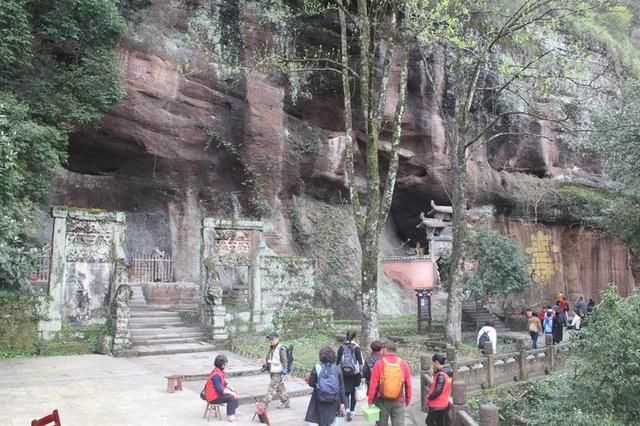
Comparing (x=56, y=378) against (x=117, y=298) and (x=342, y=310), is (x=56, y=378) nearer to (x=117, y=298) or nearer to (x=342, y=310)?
(x=117, y=298)

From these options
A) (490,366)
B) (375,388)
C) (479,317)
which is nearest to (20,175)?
(375,388)

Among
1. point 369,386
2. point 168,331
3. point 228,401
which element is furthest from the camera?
point 168,331

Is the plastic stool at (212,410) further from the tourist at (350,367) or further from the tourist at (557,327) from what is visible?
the tourist at (557,327)

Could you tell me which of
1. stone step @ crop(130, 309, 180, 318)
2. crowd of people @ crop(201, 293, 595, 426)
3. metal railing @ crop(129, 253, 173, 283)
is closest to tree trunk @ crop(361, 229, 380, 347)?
crowd of people @ crop(201, 293, 595, 426)

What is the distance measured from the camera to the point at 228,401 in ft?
24.8

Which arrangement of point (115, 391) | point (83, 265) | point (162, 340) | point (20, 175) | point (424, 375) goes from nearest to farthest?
point (424, 375) → point (115, 391) → point (20, 175) → point (162, 340) → point (83, 265)

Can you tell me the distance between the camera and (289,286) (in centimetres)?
1617

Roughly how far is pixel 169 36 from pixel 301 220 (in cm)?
905

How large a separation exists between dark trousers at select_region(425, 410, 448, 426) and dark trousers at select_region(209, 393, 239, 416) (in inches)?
107

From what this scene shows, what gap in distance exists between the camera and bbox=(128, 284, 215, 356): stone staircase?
1347 cm

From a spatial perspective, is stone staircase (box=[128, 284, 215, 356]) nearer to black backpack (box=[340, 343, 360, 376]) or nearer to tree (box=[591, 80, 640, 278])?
black backpack (box=[340, 343, 360, 376])

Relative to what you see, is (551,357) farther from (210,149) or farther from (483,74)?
(483,74)

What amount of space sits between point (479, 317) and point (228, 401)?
617 inches

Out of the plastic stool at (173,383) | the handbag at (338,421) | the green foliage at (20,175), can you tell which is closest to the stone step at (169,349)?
the green foliage at (20,175)
